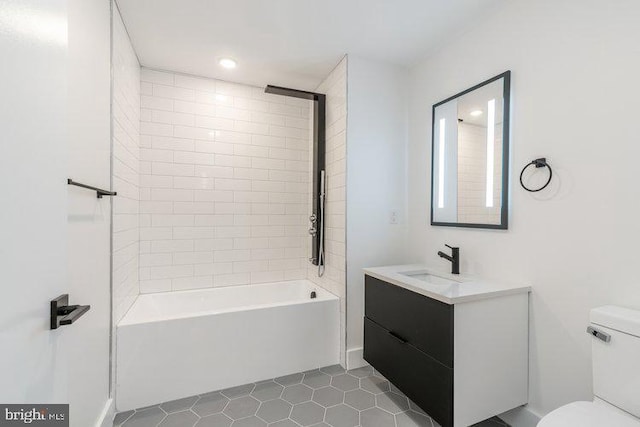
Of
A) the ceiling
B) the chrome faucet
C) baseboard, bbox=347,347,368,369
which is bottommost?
baseboard, bbox=347,347,368,369

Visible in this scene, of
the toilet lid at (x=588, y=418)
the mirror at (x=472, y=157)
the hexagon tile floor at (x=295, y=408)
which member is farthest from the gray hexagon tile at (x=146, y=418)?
the mirror at (x=472, y=157)

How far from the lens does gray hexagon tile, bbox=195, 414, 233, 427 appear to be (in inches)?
66.8

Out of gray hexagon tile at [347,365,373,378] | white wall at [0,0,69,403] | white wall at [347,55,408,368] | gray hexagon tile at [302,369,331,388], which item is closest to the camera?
white wall at [0,0,69,403]

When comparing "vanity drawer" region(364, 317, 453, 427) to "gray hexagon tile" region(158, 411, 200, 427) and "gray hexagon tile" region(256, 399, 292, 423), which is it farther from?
"gray hexagon tile" region(158, 411, 200, 427)

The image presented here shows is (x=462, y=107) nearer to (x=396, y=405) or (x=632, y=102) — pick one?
(x=632, y=102)

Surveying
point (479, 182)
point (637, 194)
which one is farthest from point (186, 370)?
point (637, 194)

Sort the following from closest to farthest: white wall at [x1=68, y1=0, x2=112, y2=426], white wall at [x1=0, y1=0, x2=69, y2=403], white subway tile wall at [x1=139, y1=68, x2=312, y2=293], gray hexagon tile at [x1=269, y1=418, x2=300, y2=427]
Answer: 1. white wall at [x1=0, y1=0, x2=69, y2=403]
2. white wall at [x1=68, y1=0, x2=112, y2=426]
3. gray hexagon tile at [x1=269, y1=418, x2=300, y2=427]
4. white subway tile wall at [x1=139, y1=68, x2=312, y2=293]

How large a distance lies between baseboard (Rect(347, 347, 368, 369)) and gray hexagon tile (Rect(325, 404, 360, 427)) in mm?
464

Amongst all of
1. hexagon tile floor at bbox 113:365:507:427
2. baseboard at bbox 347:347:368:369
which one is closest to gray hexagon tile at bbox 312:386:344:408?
hexagon tile floor at bbox 113:365:507:427

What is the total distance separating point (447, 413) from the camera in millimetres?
1408

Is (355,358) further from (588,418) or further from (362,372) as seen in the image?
(588,418)

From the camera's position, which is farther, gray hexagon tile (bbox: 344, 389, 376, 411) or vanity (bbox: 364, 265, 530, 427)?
gray hexagon tile (bbox: 344, 389, 376, 411)

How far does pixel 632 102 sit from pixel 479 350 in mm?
1326

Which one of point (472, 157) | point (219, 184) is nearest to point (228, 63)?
point (219, 184)
